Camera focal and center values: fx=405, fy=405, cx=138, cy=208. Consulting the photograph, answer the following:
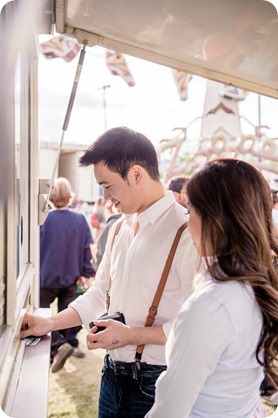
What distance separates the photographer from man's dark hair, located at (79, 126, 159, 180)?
1.39 meters

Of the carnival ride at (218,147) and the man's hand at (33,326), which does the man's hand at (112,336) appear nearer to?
the man's hand at (33,326)

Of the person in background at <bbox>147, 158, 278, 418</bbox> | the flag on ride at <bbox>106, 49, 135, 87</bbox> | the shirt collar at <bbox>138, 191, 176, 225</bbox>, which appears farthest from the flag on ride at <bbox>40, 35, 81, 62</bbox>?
the person in background at <bbox>147, 158, 278, 418</bbox>

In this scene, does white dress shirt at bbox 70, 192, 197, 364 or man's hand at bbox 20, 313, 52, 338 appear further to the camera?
man's hand at bbox 20, 313, 52, 338

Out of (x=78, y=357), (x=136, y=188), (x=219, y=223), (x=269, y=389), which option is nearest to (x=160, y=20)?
(x=136, y=188)

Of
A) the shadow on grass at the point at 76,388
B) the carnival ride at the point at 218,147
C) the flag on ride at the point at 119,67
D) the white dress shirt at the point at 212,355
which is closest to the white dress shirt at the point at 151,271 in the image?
the white dress shirt at the point at 212,355

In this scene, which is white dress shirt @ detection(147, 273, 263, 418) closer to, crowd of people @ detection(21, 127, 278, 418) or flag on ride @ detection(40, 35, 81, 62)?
crowd of people @ detection(21, 127, 278, 418)

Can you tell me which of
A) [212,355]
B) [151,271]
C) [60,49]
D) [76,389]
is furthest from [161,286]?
[60,49]

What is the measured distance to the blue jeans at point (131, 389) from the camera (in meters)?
1.29

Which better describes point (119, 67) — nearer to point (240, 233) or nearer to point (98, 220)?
point (98, 220)

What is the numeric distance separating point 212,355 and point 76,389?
2.79 metres

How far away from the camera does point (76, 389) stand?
128 inches

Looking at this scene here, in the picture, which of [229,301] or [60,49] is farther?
[60,49]

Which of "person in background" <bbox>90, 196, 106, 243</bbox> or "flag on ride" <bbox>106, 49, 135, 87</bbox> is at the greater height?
"flag on ride" <bbox>106, 49, 135, 87</bbox>

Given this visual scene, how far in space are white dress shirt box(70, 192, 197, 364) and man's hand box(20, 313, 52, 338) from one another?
0.80 feet
